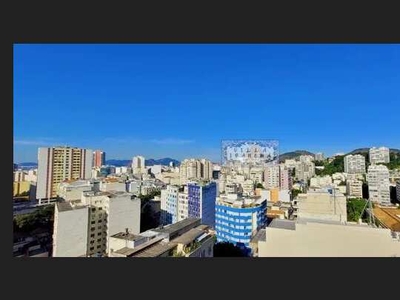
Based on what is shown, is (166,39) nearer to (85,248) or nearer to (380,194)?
(85,248)

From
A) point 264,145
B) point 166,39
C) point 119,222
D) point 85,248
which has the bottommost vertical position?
point 85,248

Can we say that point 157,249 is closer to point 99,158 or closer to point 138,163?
Result: point 99,158

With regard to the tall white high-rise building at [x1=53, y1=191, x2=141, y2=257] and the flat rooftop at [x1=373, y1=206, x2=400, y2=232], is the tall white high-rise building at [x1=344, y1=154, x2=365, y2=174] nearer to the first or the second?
the flat rooftop at [x1=373, y1=206, x2=400, y2=232]

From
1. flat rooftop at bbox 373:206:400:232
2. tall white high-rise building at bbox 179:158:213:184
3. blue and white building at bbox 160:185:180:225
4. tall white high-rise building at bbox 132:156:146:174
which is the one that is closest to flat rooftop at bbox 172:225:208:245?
blue and white building at bbox 160:185:180:225

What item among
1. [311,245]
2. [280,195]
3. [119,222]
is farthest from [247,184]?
[311,245]

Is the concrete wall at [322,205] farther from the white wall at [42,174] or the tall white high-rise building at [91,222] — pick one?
the white wall at [42,174]

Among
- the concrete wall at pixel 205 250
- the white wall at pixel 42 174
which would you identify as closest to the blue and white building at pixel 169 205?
the white wall at pixel 42 174

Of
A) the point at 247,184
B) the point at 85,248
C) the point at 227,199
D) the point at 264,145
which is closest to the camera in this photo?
the point at 85,248
